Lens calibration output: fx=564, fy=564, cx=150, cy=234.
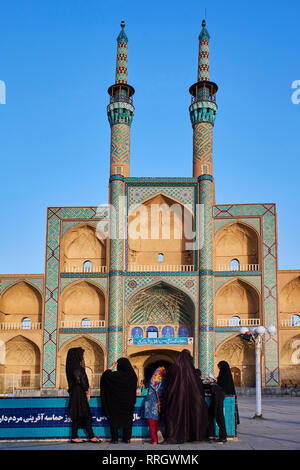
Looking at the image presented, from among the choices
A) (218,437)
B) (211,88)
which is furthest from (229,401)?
(211,88)

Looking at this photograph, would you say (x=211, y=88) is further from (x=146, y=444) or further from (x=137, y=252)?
(x=146, y=444)

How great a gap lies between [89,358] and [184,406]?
19.0 meters

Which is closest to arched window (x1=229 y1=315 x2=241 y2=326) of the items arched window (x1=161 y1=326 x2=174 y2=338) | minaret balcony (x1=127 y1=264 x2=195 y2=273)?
arched window (x1=161 y1=326 x2=174 y2=338)

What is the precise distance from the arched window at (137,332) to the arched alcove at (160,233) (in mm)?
2919

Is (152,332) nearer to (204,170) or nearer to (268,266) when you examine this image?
(268,266)

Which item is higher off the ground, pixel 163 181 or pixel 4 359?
pixel 163 181

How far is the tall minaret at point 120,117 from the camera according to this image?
26.0m

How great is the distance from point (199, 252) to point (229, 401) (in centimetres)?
1739

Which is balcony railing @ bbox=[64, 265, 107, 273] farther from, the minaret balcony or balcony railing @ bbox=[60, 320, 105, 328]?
balcony railing @ bbox=[60, 320, 105, 328]

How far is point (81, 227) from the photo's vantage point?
25.8 m

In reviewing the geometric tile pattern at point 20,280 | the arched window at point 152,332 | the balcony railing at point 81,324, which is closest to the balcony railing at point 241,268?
the arched window at point 152,332

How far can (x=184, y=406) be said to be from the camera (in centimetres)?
659

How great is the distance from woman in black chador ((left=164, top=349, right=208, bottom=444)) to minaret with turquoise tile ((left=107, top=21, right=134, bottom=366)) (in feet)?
55.4

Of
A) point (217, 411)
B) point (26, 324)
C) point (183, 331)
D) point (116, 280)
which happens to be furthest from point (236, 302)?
point (217, 411)
